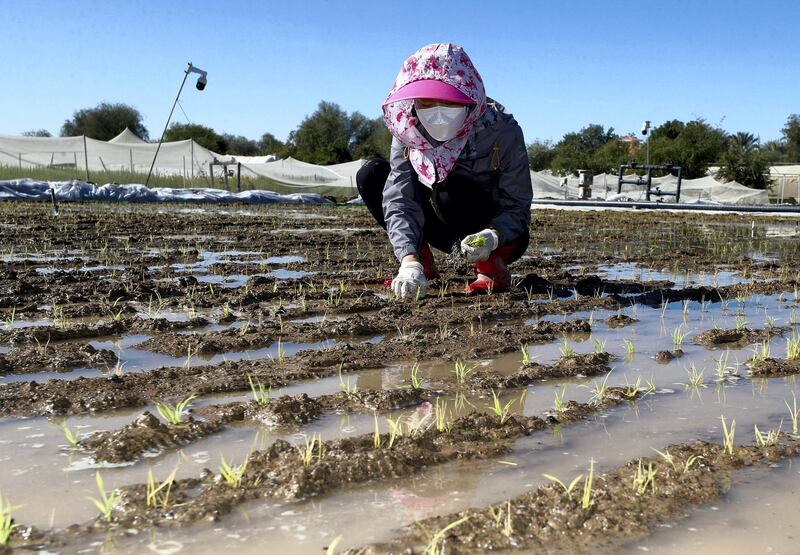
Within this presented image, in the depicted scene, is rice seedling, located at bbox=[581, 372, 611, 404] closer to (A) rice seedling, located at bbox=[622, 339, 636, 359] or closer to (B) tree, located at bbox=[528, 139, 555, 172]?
(A) rice seedling, located at bbox=[622, 339, 636, 359]

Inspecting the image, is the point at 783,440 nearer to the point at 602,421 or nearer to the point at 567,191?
the point at 602,421

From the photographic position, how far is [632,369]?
2375 mm

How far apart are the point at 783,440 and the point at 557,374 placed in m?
0.71

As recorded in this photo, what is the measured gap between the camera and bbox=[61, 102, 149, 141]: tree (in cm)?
5150

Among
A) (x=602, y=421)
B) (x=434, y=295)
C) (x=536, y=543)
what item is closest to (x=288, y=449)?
(x=536, y=543)

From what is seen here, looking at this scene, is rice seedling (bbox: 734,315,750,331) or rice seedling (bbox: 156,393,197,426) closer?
rice seedling (bbox: 156,393,197,426)

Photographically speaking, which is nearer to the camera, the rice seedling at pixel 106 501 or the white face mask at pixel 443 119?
the rice seedling at pixel 106 501

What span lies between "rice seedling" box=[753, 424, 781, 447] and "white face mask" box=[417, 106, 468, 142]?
2.16 metres

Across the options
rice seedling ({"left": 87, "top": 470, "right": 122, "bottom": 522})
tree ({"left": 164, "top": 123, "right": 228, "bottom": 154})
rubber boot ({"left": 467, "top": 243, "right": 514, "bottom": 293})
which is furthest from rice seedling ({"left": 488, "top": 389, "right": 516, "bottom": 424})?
tree ({"left": 164, "top": 123, "right": 228, "bottom": 154})

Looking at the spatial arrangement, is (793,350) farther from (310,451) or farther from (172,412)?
(172,412)

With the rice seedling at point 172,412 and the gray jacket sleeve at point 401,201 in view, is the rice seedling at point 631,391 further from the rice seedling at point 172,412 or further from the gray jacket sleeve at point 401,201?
the gray jacket sleeve at point 401,201

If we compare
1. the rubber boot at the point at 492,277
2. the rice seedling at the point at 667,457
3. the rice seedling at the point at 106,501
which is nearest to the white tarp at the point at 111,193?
the rubber boot at the point at 492,277

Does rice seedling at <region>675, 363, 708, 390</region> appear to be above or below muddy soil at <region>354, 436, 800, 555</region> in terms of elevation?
above

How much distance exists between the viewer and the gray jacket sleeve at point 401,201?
380 centimetres
